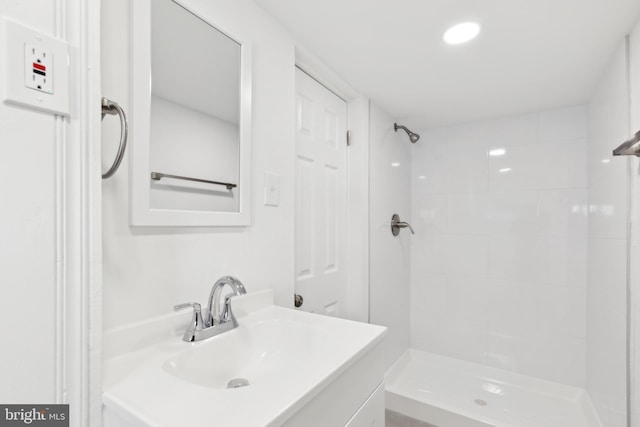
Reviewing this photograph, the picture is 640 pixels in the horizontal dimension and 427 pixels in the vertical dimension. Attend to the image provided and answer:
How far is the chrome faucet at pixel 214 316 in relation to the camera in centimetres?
87

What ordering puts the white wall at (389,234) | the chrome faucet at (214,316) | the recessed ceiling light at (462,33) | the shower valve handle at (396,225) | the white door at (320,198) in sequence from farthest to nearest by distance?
the shower valve handle at (396,225)
the white wall at (389,234)
the white door at (320,198)
the recessed ceiling light at (462,33)
the chrome faucet at (214,316)

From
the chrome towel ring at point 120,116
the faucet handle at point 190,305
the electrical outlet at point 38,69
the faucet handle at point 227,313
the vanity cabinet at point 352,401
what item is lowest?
the vanity cabinet at point 352,401

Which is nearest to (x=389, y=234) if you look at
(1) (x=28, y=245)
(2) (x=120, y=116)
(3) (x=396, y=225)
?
(3) (x=396, y=225)

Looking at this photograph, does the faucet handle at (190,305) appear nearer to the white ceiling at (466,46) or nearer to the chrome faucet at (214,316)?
the chrome faucet at (214,316)

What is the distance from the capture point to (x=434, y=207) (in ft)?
8.61

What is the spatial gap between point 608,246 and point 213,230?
76.8 inches

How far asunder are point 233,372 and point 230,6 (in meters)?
1.21

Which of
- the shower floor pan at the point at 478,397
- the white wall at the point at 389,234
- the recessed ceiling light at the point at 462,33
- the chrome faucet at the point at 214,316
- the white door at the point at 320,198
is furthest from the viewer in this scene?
the white wall at the point at 389,234

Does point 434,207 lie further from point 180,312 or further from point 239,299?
point 180,312

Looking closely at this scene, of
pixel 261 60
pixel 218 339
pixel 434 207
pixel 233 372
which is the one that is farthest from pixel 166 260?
pixel 434 207

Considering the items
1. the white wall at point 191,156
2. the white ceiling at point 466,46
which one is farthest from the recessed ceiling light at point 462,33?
the white wall at point 191,156

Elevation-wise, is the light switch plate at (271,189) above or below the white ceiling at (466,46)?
below

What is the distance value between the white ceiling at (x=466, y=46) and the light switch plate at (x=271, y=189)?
2.17 ft

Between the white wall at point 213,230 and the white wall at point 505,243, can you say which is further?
the white wall at point 505,243
